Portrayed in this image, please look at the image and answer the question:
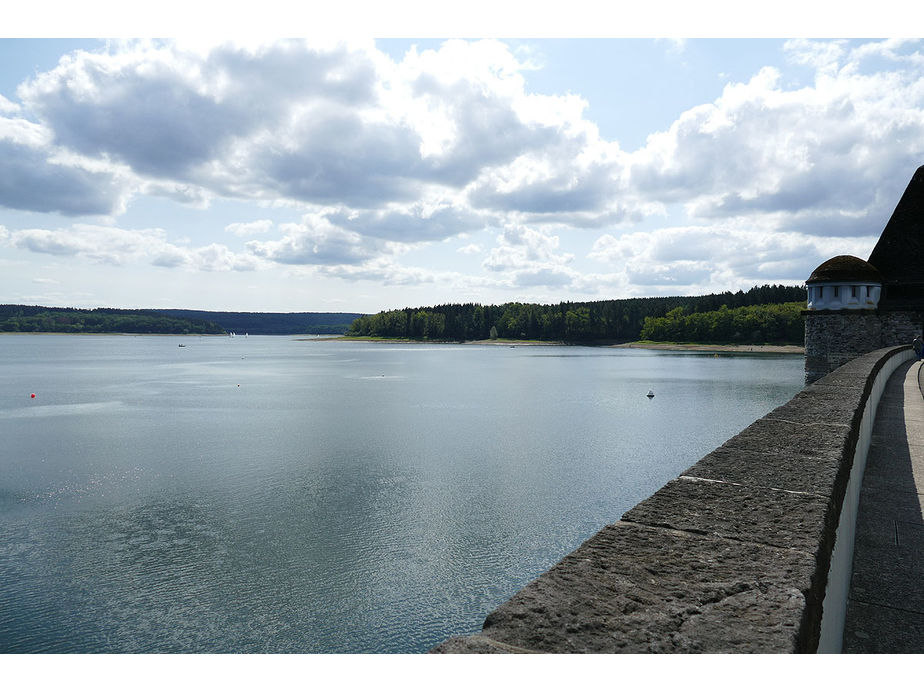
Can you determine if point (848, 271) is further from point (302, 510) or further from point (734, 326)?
point (734, 326)

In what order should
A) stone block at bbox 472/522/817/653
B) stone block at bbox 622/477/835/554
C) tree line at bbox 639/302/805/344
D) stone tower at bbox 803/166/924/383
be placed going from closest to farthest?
1. stone block at bbox 472/522/817/653
2. stone block at bbox 622/477/835/554
3. stone tower at bbox 803/166/924/383
4. tree line at bbox 639/302/805/344

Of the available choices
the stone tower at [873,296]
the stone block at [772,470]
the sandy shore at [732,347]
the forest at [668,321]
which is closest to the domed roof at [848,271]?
the stone tower at [873,296]

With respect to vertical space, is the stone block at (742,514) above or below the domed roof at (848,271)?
below

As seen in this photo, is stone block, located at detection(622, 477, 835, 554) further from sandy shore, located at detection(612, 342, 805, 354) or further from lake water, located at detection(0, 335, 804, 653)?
sandy shore, located at detection(612, 342, 805, 354)

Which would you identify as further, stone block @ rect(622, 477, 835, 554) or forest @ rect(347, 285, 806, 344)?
forest @ rect(347, 285, 806, 344)

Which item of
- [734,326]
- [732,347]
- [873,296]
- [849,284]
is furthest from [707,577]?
[734,326]

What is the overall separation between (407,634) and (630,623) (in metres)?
10.2

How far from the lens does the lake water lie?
11.9m

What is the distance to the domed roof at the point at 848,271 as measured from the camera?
34.1 meters

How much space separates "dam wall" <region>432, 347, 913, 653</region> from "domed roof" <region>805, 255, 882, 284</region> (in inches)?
1388

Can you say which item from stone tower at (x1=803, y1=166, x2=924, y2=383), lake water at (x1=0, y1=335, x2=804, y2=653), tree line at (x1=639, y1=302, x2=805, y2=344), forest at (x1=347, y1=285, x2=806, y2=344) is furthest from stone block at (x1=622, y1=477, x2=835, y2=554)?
forest at (x1=347, y1=285, x2=806, y2=344)

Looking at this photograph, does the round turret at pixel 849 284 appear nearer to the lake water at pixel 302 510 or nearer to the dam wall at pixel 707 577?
the lake water at pixel 302 510

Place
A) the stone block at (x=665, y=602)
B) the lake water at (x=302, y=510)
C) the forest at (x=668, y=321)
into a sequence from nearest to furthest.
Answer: the stone block at (x=665, y=602)
the lake water at (x=302, y=510)
the forest at (x=668, y=321)

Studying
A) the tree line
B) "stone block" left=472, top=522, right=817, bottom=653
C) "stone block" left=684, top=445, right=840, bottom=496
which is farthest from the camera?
the tree line
